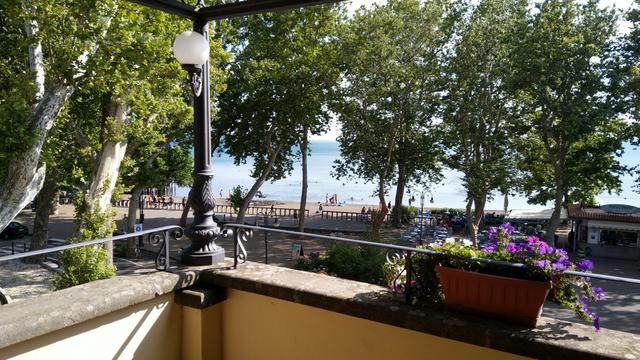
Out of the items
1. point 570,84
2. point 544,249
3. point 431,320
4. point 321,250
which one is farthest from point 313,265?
point 570,84

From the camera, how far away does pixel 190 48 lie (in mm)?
3496

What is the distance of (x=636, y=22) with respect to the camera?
2088 centimetres

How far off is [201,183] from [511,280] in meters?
2.52

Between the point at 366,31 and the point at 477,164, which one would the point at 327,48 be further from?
the point at 477,164

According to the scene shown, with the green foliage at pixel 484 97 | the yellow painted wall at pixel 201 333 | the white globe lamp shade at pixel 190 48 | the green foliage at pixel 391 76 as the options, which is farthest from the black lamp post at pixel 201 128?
the green foliage at pixel 484 97

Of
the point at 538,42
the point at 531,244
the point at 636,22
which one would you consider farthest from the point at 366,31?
the point at 531,244

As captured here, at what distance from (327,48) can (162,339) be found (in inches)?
898

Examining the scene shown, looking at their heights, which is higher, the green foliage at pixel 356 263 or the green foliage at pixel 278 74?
the green foliage at pixel 278 74

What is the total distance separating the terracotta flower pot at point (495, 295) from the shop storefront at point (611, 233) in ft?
82.6

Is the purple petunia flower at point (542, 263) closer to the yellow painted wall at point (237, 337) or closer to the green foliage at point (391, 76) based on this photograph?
the yellow painted wall at point (237, 337)

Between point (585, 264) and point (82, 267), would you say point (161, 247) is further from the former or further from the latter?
point (82, 267)

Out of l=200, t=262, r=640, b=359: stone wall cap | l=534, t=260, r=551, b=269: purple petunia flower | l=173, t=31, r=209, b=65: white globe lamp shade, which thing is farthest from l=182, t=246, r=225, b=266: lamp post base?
l=534, t=260, r=551, b=269: purple petunia flower

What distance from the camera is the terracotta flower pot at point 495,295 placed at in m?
2.40

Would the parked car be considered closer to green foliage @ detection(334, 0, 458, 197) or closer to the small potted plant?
green foliage @ detection(334, 0, 458, 197)
